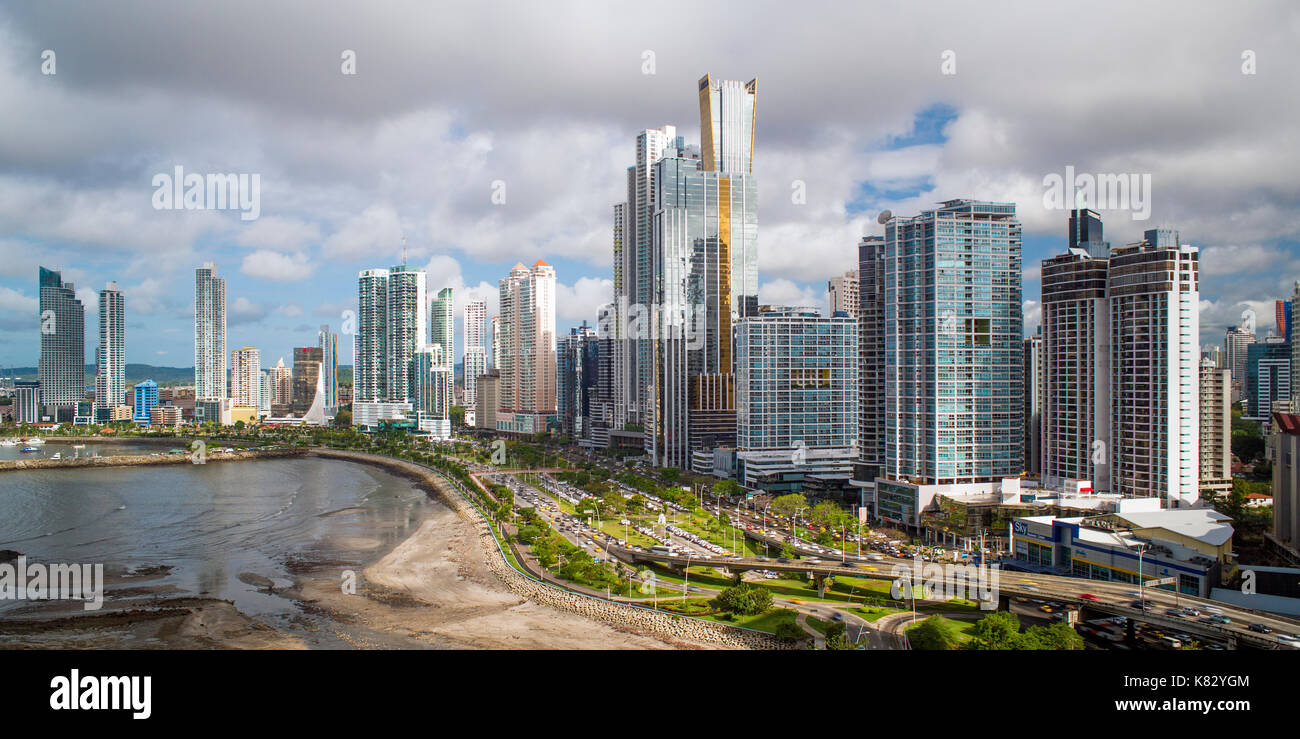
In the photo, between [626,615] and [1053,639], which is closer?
[1053,639]

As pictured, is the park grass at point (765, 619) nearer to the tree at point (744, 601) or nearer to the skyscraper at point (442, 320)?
the tree at point (744, 601)

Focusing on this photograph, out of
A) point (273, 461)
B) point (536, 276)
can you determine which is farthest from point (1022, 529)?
point (536, 276)

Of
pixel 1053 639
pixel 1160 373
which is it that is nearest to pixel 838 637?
pixel 1053 639

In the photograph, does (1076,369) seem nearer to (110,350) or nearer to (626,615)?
(626,615)
